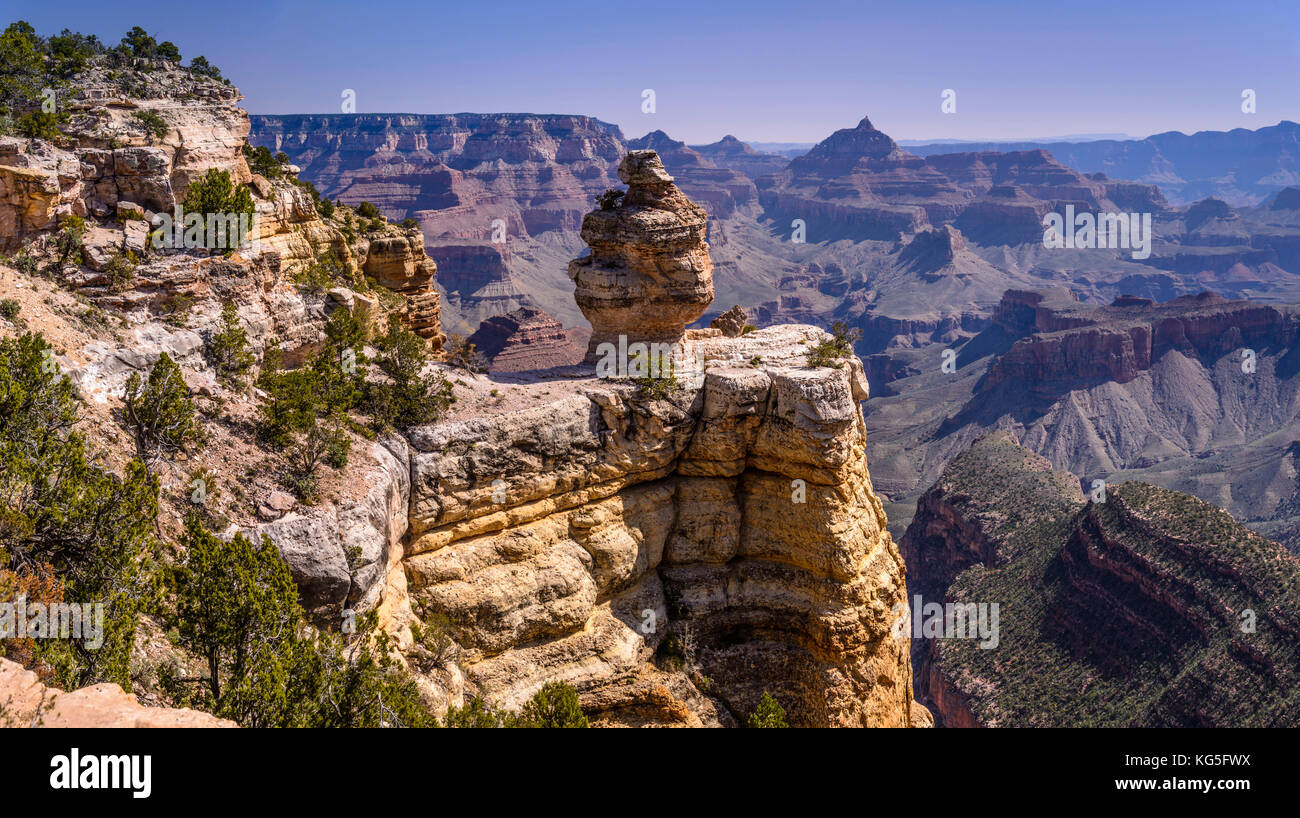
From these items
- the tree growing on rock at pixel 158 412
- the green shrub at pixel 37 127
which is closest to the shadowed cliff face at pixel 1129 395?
the green shrub at pixel 37 127

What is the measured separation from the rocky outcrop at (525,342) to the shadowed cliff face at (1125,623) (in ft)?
241

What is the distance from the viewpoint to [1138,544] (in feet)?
228

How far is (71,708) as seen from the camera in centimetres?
1127

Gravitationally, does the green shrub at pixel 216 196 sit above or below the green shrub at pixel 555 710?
above

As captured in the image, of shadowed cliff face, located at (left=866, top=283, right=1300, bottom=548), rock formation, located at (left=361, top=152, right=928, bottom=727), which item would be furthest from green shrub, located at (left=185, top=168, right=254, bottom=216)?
shadowed cliff face, located at (left=866, top=283, right=1300, bottom=548)

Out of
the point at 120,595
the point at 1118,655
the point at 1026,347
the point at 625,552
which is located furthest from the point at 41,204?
the point at 1026,347

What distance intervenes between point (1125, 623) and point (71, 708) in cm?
7380

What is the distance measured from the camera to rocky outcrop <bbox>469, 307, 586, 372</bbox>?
130625mm

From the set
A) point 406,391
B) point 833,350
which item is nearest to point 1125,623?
point 833,350

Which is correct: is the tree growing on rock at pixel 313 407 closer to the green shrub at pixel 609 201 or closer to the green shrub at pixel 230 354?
the green shrub at pixel 230 354

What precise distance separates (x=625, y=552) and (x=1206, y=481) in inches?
5393

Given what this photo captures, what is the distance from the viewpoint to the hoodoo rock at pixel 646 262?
3225 centimetres

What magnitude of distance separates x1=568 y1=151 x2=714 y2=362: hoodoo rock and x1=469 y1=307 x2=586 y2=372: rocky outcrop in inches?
3741
